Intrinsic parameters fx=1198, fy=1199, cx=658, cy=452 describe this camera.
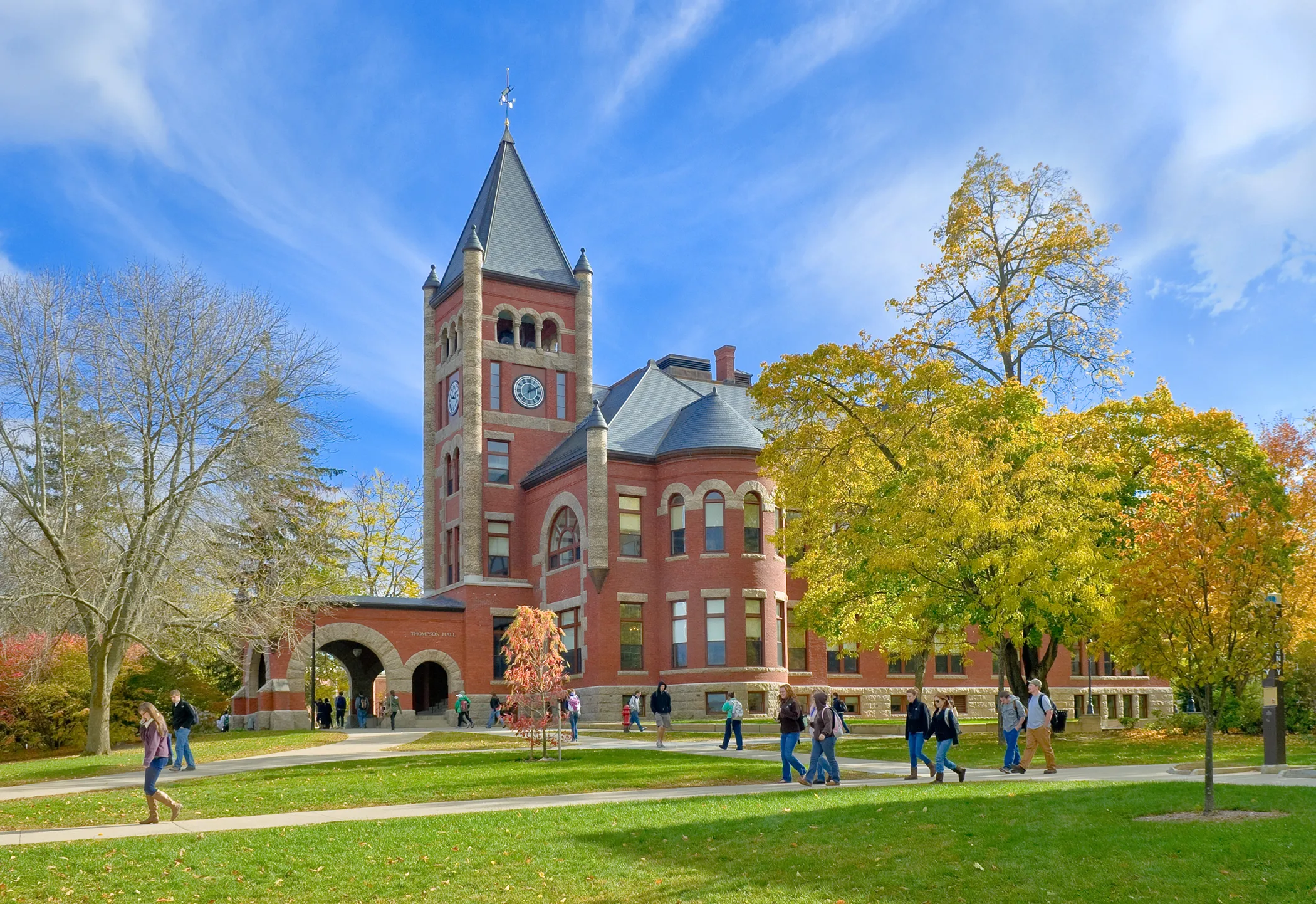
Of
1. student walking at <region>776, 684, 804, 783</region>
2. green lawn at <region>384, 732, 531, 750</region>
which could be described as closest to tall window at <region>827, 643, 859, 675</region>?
green lawn at <region>384, 732, 531, 750</region>

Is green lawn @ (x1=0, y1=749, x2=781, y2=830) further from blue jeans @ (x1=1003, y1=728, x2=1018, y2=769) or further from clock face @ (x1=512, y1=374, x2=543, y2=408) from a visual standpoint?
clock face @ (x1=512, y1=374, x2=543, y2=408)

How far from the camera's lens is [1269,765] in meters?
20.8

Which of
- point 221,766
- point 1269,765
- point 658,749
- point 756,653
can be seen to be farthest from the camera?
point 756,653

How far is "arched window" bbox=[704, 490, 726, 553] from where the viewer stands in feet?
154

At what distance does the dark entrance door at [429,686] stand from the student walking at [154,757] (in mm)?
36469

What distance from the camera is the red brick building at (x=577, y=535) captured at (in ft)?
153

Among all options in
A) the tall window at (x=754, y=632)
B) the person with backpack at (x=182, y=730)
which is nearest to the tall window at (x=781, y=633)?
the tall window at (x=754, y=632)

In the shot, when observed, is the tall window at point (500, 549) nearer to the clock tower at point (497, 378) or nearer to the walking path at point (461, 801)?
the clock tower at point (497, 378)

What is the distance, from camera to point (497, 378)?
54.0 meters

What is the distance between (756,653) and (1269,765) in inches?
1041

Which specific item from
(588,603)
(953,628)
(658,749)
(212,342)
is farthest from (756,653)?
(212,342)

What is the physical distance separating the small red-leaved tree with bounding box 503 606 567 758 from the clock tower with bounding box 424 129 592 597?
23462 millimetres

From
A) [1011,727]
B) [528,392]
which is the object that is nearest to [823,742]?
[1011,727]

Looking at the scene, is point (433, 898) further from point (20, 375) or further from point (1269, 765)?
point (20, 375)
